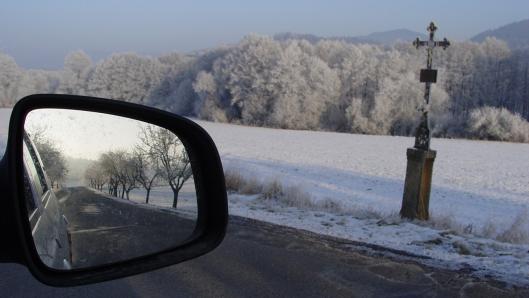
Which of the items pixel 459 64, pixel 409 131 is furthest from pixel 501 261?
pixel 459 64

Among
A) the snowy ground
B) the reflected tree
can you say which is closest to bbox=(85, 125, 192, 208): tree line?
the reflected tree

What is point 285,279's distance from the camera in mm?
4531

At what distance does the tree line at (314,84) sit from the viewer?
59.9m

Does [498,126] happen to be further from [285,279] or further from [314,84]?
[285,279]

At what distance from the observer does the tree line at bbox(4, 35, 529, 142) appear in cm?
5988

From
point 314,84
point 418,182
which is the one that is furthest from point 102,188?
point 314,84

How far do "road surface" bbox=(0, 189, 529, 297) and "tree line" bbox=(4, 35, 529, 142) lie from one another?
161 ft

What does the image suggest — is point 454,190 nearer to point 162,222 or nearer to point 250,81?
point 162,222

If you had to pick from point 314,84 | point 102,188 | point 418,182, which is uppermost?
point 314,84

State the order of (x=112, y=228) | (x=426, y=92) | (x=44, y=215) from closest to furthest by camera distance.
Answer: (x=44, y=215), (x=112, y=228), (x=426, y=92)

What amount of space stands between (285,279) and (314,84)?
61066 millimetres

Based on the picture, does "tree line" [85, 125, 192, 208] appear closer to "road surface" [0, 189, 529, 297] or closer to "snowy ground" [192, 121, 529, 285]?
"road surface" [0, 189, 529, 297]

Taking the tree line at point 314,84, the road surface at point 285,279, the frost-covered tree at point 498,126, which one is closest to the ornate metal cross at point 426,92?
the road surface at point 285,279

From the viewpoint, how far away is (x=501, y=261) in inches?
208
